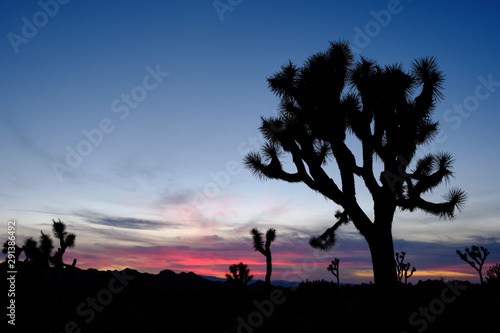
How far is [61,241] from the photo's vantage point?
2394 cm

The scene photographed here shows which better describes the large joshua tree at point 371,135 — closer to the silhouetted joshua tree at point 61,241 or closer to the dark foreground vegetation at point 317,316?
the dark foreground vegetation at point 317,316

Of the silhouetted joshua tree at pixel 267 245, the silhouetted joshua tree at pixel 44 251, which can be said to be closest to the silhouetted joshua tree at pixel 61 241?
the silhouetted joshua tree at pixel 44 251

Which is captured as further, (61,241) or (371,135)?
(61,241)

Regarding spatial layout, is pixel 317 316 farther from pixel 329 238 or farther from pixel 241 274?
pixel 241 274

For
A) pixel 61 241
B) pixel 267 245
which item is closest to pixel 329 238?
pixel 267 245

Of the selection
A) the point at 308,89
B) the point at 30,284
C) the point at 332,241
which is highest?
the point at 308,89

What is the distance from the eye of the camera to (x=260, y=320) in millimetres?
11109

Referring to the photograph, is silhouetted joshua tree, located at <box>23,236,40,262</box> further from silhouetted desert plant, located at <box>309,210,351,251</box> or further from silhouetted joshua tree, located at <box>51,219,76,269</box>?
silhouetted desert plant, located at <box>309,210,351,251</box>

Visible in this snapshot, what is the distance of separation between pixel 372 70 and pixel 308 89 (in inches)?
77.1

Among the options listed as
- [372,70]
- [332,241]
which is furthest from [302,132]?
[332,241]

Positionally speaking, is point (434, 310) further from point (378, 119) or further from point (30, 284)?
point (30, 284)

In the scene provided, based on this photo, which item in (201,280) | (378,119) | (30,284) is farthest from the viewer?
(201,280)

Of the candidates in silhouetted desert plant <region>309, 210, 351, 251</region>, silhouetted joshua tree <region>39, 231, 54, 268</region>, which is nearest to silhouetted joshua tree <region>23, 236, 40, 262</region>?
silhouetted joshua tree <region>39, 231, 54, 268</region>

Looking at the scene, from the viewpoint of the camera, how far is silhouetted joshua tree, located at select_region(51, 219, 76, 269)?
23.5 m
